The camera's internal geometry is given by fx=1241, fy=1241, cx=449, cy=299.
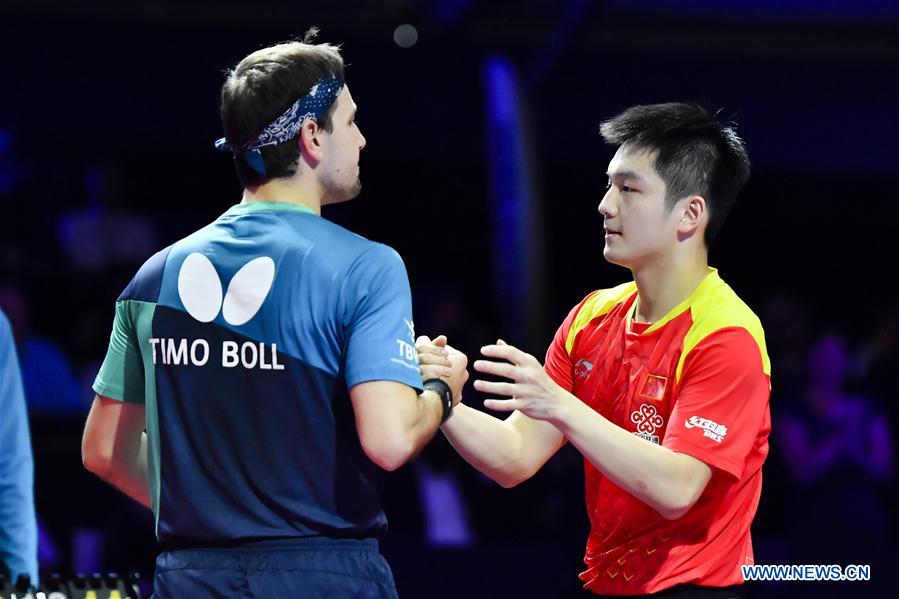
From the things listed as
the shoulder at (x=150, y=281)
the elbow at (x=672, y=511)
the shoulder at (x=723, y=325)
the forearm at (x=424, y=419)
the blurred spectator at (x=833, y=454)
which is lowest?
the blurred spectator at (x=833, y=454)

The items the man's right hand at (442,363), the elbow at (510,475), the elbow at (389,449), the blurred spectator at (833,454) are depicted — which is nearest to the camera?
the elbow at (389,449)

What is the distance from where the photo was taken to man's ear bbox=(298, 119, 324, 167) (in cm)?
277

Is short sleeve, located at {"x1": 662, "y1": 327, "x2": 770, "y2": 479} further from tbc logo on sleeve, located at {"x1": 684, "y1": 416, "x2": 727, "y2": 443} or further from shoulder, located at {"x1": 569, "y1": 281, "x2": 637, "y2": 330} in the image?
shoulder, located at {"x1": 569, "y1": 281, "x2": 637, "y2": 330}

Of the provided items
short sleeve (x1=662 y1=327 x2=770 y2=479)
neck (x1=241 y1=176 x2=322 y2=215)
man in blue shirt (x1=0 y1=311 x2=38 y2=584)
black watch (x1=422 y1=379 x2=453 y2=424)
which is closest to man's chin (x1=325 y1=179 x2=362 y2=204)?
neck (x1=241 y1=176 x2=322 y2=215)

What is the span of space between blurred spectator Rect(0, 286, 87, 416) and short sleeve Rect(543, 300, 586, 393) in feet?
13.2

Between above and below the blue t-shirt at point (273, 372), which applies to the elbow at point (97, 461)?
below

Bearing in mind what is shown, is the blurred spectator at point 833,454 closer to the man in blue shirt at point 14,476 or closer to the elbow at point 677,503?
the elbow at point 677,503

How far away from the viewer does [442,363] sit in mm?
2869

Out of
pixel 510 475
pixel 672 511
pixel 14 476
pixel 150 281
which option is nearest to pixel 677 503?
pixel 672 511

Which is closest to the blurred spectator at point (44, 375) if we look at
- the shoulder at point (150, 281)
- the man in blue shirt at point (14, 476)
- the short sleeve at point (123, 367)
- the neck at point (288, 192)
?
the man in blue shirt at point (14, 476)

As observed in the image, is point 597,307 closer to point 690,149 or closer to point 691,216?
point 691,216

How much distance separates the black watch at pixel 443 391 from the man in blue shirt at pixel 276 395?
0.04 metres

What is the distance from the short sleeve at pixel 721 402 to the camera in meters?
3.00

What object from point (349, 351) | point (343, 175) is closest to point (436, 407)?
point (349, 351)
